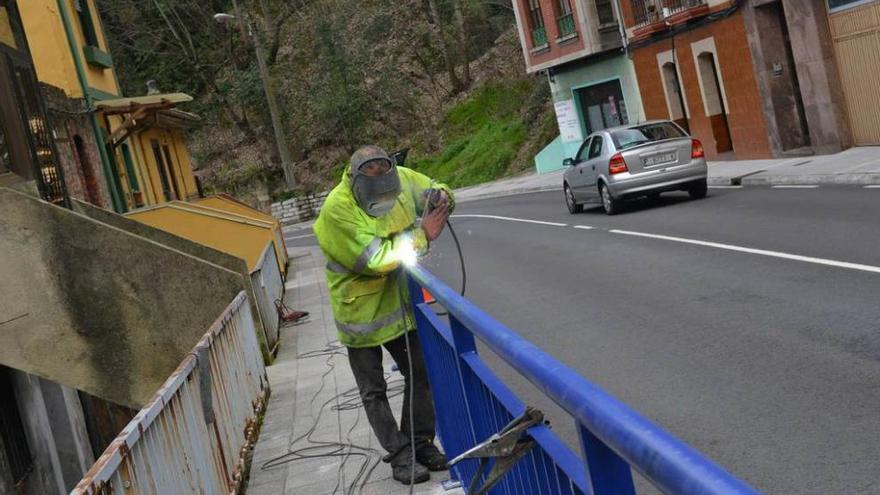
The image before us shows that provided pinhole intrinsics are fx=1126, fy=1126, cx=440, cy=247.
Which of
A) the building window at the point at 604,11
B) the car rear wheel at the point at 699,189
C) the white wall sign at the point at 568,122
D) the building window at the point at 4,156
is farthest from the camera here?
the white wall sign at the point at 568,122

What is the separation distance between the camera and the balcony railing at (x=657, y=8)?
30.2 meters

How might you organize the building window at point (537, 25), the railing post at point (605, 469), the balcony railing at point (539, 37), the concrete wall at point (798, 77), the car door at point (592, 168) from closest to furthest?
the railing post at point (605, 469), the car door at point (592, 168), the concrete wall at point (798, 77), the balcony railing at point (539, 37), the building window at point (537, 25)

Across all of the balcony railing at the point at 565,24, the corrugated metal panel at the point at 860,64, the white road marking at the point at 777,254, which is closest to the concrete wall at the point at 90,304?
the white road marking at the point at 777,254

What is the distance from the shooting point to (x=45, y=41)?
18.8 meters

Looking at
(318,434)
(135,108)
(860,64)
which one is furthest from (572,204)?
(318,434)

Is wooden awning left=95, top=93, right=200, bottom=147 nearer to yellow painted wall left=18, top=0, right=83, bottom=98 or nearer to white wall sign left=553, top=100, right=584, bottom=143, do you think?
yellow painted wall left=18, top=0, right=83, bottom=98

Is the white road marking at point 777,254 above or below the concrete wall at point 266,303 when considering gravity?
below

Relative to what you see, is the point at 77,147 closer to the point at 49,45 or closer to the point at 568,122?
the point at 49,45

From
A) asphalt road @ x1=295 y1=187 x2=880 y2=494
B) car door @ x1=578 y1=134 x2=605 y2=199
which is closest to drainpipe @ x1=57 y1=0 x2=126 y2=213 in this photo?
asphalt road @ x1=295 y1=187 x2=880 y2=494

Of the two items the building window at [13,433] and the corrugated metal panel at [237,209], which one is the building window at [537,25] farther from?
the building window at [13,433]

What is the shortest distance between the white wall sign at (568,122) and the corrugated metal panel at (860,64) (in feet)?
55.9

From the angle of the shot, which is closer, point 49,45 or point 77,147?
point 77,147

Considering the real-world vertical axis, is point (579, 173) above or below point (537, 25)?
below

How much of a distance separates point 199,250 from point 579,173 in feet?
37.3
